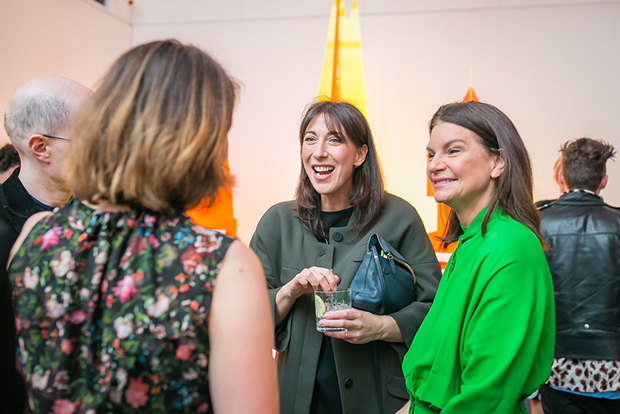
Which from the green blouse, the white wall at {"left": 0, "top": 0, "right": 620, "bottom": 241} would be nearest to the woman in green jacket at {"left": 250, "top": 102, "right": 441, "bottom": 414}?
the green blouse

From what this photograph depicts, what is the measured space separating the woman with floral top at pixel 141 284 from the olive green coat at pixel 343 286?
0.89m

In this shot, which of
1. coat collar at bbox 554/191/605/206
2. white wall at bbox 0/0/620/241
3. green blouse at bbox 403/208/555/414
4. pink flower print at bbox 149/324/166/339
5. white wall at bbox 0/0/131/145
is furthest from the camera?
white wall at bbox 0/0/620/241

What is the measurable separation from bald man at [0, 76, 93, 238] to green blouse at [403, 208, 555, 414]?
1.15 m

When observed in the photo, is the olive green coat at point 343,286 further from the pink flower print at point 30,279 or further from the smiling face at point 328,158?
the pink flower print at point 30,279

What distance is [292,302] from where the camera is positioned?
5.61 feet

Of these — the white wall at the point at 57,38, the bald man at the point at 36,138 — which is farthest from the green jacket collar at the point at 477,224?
the white wall at the point at 57,38

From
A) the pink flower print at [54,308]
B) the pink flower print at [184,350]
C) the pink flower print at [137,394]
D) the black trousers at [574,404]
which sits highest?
the pink flower print at [54,308]

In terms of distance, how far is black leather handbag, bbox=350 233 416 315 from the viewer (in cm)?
163

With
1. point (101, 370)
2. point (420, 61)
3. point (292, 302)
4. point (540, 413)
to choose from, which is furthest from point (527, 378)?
point (420, 61)

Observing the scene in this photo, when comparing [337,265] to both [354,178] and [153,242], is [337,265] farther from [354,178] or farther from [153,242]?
[153,242]

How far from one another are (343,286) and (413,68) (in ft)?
12.2

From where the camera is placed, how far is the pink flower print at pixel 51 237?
0.79 metres

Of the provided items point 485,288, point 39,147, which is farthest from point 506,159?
point 39,147

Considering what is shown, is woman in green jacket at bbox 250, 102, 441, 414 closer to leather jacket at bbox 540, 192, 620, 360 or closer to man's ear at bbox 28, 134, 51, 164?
man's ear at bbox 28, 134, 51, 164
